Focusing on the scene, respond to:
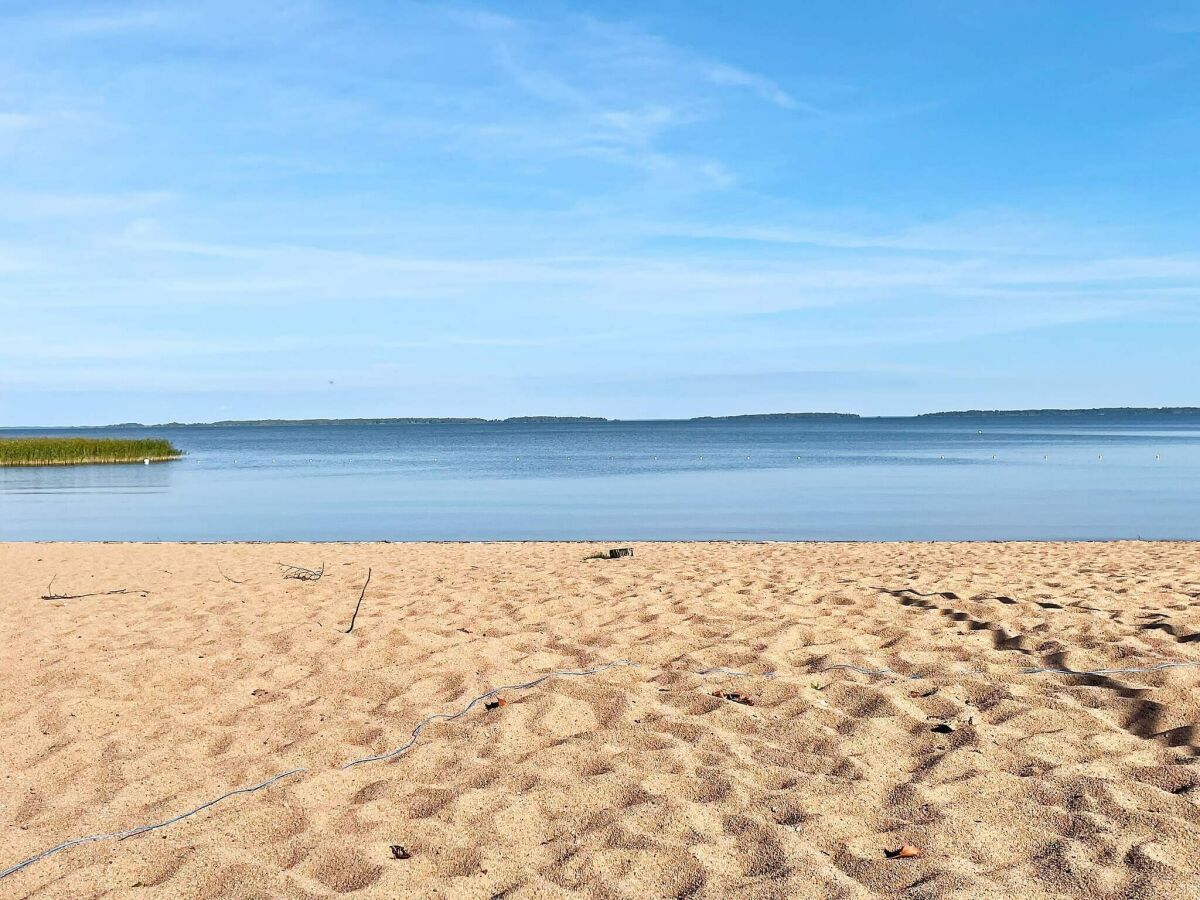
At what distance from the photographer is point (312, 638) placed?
7184 mm

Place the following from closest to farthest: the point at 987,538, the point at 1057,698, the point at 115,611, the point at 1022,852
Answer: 1. the point at 1022,852
2. the point at 1057,698
3. the point at 115,611
4. the point at 987,538

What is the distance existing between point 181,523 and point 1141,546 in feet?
63.8

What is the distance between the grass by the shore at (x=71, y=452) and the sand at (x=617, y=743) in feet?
136

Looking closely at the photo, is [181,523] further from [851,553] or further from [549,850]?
[549,850]

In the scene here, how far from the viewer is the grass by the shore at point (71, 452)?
147ft

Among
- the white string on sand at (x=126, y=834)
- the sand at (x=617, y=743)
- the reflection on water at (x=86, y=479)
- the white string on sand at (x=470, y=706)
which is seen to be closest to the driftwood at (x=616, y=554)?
the sand at (x=617, y=743)

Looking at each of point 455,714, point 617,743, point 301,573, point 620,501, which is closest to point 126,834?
point 455,714

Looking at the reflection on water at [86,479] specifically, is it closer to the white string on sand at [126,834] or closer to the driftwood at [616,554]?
the driftwood at [616,554]

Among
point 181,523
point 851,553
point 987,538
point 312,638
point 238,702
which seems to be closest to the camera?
point 238,702

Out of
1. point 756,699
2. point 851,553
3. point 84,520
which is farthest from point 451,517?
point 756,699

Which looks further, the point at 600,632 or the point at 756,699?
the point at 600,632

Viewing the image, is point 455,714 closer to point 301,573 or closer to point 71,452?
point 301,573

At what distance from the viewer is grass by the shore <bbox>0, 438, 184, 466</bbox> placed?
4481 centimetres

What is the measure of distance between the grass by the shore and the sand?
136ft
